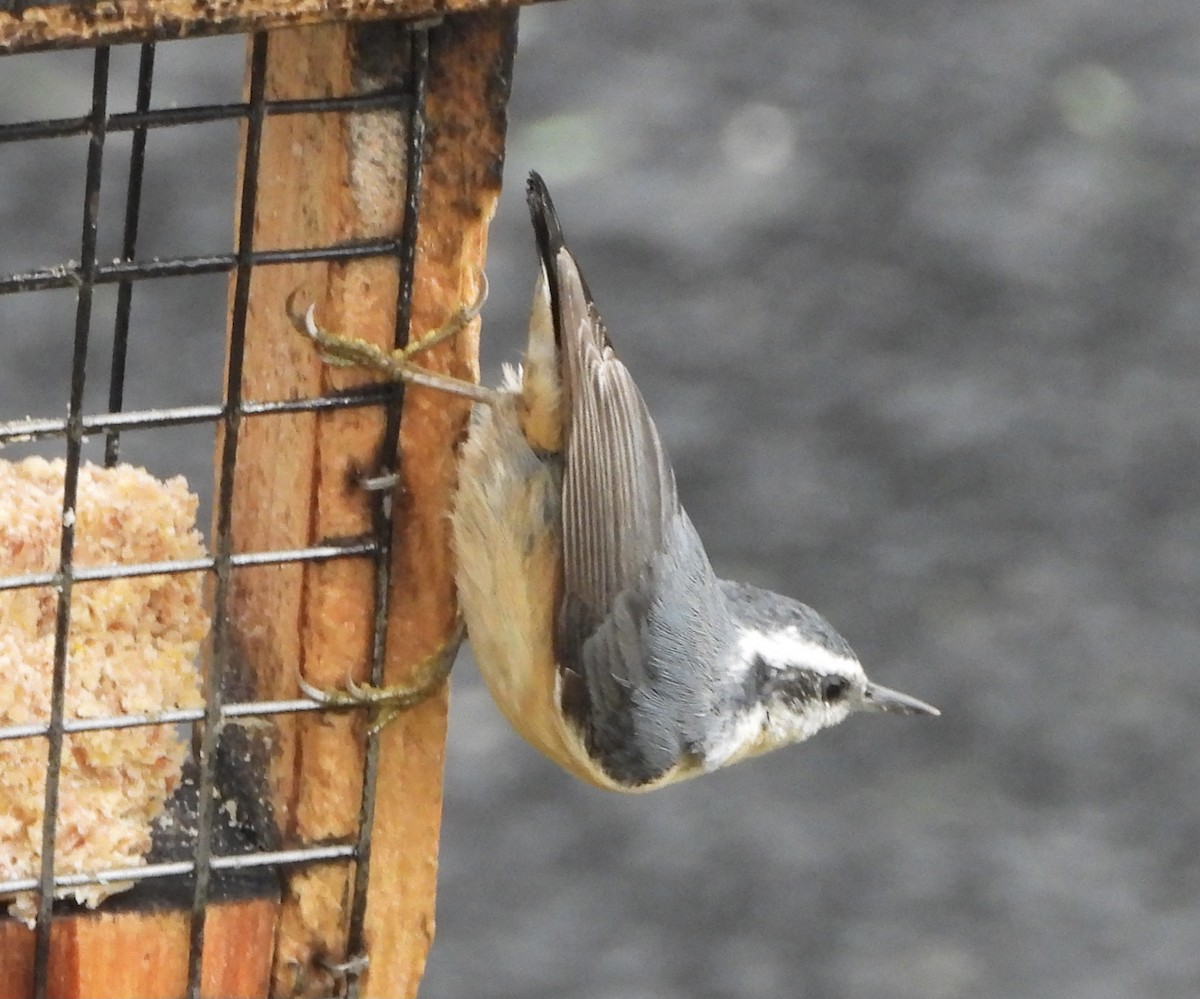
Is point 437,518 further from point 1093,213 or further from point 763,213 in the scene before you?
point 1093,213

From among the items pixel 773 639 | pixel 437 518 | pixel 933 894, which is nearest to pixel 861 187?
pixel 933 894

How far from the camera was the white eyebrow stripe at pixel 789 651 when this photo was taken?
133 inches

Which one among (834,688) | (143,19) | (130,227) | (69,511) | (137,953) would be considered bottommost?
(137,953)

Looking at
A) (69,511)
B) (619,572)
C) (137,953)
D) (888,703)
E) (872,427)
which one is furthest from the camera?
(872,427)

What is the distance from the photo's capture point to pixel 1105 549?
579 cm

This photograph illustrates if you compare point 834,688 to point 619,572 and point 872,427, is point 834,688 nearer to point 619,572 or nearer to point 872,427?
point 619,572

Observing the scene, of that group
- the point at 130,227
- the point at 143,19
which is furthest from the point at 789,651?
the point at 143,19

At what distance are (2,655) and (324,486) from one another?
0.49 m

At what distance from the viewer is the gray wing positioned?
3.15 meters

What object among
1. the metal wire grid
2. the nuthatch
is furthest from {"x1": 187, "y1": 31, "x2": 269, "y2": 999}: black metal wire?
the nuthatch

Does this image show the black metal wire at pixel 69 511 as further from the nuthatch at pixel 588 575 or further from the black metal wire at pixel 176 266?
the nuthatch at pixel 588 575

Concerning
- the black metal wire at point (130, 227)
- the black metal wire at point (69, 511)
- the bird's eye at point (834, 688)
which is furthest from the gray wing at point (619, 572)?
the black metal wire at point (69, 511)

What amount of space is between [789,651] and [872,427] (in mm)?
2390

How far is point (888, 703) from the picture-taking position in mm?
3646
